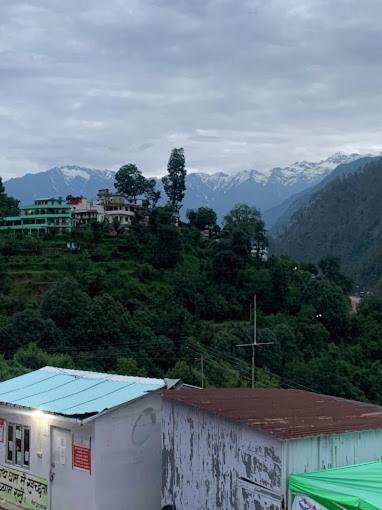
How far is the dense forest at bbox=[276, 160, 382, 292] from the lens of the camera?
369 ft

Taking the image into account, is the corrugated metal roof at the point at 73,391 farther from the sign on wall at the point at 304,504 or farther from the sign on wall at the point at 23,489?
the sign on wall at the point at 304,504

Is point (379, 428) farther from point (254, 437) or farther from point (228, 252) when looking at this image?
point (228, 252)

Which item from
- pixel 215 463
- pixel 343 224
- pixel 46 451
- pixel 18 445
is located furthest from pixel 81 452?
pixel 343 224

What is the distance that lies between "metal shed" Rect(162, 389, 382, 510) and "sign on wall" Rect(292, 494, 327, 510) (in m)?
0.19

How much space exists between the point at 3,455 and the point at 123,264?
38.5m

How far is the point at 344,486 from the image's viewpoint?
6.53m

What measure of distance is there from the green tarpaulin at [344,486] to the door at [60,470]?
3.85 metres

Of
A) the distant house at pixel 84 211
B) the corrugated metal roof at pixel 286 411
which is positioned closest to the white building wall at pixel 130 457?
the corrugated metal roof at pixel 286 411

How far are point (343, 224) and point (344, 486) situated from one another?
117855 mm

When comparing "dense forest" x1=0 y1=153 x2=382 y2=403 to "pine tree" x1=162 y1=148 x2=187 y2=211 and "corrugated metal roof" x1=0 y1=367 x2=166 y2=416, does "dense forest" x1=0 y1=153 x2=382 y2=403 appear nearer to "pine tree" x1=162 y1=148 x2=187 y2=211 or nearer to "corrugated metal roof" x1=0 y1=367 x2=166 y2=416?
"pine tree" x1=162 y1=148 x2=187 y2=211

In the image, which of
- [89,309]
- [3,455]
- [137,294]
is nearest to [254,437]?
[3,455]

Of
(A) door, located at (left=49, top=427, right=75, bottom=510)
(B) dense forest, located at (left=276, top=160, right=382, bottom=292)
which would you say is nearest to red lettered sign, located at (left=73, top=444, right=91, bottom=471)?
(A) door, located at (left=49, top=427, right=75, bottom=510)

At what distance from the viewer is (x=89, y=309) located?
35.6 meters

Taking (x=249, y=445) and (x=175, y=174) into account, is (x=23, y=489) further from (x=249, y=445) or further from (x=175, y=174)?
(x=175, y=174)
